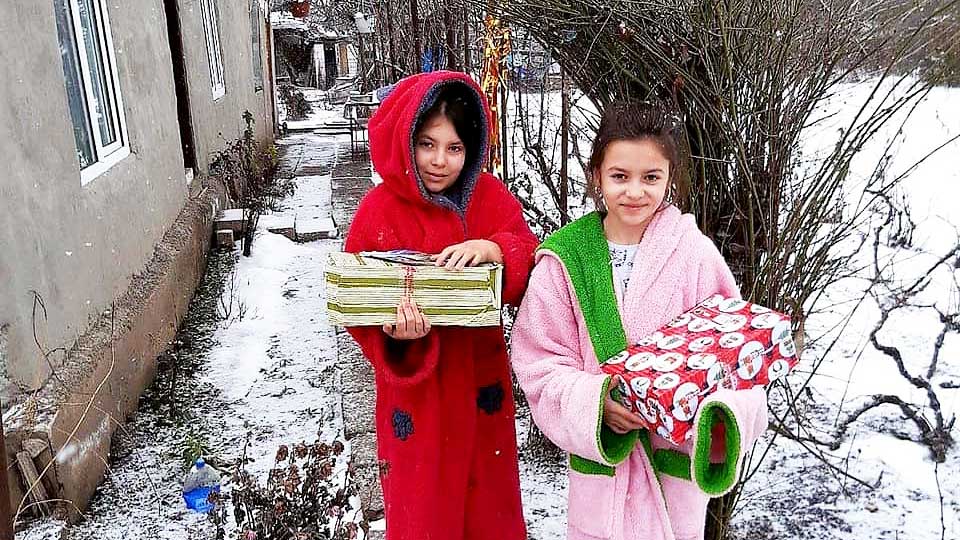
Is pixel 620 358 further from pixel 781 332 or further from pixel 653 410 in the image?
pixel 781 332

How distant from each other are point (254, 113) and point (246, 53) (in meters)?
0.83

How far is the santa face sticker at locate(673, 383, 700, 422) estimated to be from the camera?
151 centimetres

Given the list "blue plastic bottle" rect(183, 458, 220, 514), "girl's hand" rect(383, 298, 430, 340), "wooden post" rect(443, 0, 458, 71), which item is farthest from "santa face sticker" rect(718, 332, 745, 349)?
"wooden post" rect(443, 0, 458, 71)

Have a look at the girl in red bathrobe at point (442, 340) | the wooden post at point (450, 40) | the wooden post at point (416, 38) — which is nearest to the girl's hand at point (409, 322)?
the girl in red bathrobe at point (442, 340)

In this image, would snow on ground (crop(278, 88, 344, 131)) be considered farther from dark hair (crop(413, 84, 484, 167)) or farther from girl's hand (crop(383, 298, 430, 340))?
girl's hand (crop(383, 298, 430, 340))

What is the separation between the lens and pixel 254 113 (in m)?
11.0

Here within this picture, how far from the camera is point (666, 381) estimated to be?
1521 mm

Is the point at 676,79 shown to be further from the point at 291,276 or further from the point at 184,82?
the point at 184,82

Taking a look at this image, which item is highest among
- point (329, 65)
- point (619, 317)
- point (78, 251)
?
point (619, 317)

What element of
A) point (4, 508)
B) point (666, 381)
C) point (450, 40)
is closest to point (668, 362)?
point (666, 381)

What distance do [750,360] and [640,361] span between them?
0.22 meters

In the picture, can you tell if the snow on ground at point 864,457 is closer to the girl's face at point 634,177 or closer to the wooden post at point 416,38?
the girl's face at point 634,177

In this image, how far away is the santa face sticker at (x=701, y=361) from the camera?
1520mm

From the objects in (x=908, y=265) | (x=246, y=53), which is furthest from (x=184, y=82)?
(x=908, y=265)
